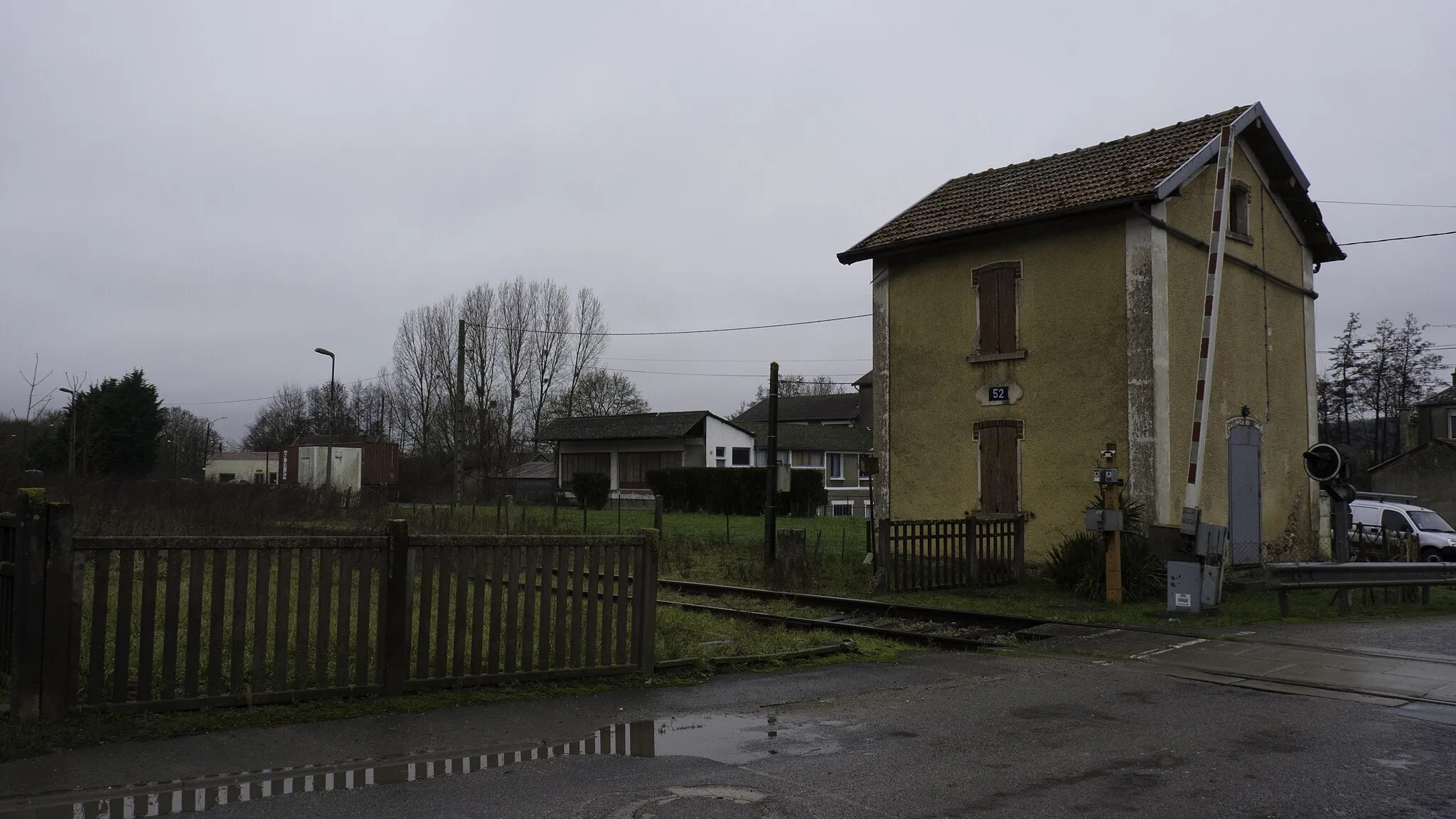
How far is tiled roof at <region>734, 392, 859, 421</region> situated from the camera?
75.4 metres

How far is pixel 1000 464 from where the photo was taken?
18.1 m

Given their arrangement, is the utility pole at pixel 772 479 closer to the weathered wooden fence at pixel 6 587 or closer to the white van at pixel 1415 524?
the weathered wooden fence at pixel 6 587

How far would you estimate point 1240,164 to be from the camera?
62.7 ft

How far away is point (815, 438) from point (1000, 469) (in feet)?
124

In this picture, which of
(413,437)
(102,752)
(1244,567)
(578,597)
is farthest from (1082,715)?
(413,437)

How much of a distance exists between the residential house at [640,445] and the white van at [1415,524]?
27.8 metres

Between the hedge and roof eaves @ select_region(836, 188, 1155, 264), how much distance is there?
21.5 meters

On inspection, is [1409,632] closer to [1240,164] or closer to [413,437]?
[1240,164]

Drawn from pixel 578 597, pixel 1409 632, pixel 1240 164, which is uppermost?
pixel 1240 164

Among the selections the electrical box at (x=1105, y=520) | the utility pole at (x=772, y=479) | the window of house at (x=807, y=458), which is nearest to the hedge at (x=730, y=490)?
the window of house at (x=807, y=458)

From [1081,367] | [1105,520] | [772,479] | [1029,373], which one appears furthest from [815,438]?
[1105,520]

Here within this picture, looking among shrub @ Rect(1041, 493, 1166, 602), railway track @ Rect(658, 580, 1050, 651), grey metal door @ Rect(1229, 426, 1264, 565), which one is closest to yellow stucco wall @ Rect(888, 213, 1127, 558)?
shrub @ Rect(1041, 493, 1166, 602)

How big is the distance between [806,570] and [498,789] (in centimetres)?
1223

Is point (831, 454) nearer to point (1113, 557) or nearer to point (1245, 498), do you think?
point (1245, 498)
